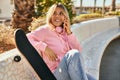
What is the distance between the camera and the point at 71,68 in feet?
13.4

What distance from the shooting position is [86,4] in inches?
1476

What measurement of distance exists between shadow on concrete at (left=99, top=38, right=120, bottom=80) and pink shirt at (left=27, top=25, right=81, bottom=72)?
3.49 metres

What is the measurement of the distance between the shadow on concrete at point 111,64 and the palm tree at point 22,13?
8.76 feet

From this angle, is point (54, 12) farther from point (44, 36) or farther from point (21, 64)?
point (21, 64)

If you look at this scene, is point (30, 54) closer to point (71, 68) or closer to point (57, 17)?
point (71, 68)

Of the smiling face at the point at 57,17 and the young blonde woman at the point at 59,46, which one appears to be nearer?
the young blonde woman at the point at 59,46

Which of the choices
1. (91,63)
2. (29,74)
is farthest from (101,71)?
(29,74)

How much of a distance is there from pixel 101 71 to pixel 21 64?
506cm

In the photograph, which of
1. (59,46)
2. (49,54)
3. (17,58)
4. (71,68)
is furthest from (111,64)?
(17,58)

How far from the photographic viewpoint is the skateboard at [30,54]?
145 inches

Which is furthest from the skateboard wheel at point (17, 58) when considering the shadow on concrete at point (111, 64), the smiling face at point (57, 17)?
the shadow on concrete at point (111, 64)

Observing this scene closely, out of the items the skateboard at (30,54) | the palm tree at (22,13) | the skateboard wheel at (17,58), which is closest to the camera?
the skateboard at (30,54)

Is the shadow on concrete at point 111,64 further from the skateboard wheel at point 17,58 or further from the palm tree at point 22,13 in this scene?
the skateboard wheel at point 17,58

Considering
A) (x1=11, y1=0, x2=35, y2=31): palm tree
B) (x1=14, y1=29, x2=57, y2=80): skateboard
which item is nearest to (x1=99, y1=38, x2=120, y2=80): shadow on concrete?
(x1=11, y1=0, x2=35, y2=31): palm tree
